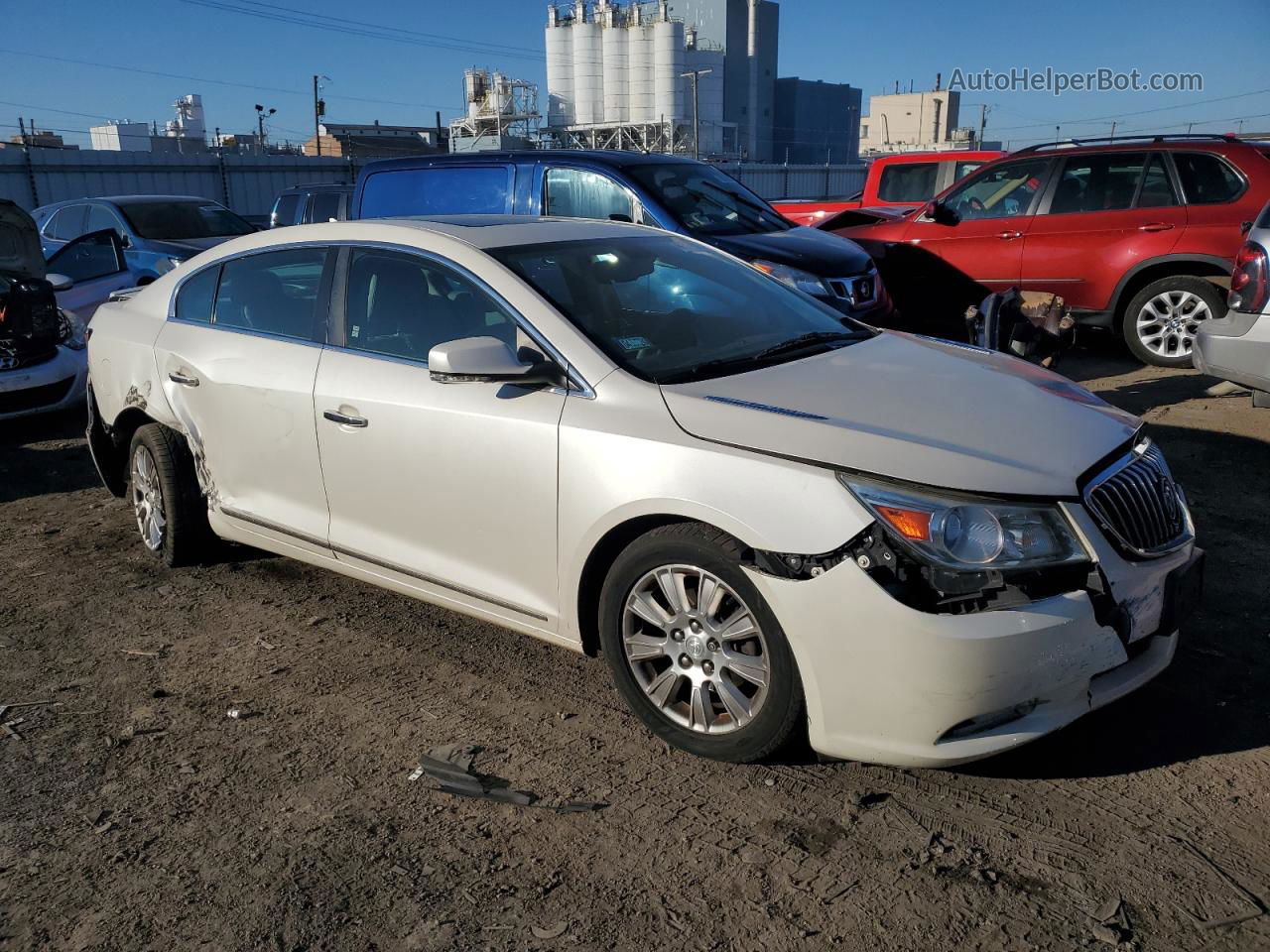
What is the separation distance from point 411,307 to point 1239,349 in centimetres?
487

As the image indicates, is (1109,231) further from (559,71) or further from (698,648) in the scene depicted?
(559,71)

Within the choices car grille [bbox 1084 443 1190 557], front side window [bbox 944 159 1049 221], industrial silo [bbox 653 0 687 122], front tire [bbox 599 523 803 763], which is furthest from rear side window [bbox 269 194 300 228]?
industrial silo [bbox 653 0 687 122]

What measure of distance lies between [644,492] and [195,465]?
104 inches

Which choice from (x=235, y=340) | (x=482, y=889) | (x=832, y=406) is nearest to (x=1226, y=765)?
(x=832, y=406)

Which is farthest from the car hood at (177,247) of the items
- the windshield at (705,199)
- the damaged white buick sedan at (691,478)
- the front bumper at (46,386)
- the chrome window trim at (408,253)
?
the damaged white buick sedan at (691,478)

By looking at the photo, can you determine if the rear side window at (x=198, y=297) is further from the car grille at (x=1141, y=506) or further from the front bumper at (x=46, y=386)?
the car grille at (x=1141, y=506)

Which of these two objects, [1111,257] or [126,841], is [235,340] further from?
[1111,257]

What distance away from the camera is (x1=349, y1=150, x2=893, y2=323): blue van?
7.96 m

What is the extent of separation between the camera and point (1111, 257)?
29.2 ft

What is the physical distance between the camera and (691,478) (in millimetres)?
3045

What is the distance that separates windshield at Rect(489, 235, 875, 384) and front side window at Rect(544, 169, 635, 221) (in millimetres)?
3804

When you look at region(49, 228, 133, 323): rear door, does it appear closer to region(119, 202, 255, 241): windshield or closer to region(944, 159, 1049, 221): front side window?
region(119, 202, 255, 241): windshield

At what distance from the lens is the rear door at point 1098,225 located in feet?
28.8

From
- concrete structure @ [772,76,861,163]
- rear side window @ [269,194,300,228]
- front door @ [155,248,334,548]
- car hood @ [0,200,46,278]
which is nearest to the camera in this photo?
front door @ [155,248,334,548]
